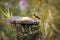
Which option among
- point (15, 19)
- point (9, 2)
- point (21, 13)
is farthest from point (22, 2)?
point (15, 19)

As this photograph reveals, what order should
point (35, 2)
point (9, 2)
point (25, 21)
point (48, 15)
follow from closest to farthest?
point (25, 21) → point (48, 15) → point (35, 2) → point (9, 2)

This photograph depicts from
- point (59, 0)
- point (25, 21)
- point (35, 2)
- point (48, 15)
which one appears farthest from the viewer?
point (59, 0)

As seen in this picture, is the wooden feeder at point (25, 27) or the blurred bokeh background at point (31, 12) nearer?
the wooden feeder at point (25, 27)

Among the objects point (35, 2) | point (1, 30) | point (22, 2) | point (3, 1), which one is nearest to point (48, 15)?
point (35, 2)

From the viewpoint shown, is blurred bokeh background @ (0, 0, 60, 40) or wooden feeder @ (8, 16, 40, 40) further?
blurred bokeh background @ (0, 0, 60, 40)

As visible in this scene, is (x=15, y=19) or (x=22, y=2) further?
(x=22, y=2)

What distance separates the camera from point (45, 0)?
2.43 m

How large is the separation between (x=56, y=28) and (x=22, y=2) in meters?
0.45

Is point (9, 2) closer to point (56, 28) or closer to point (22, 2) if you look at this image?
point (22, 2)

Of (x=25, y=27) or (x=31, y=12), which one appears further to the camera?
(x=31, y=12)

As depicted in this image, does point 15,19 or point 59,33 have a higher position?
point 15,19

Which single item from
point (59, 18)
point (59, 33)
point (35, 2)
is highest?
point (35, 2)

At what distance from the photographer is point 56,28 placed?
2.36 metres

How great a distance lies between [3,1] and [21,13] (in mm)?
441
